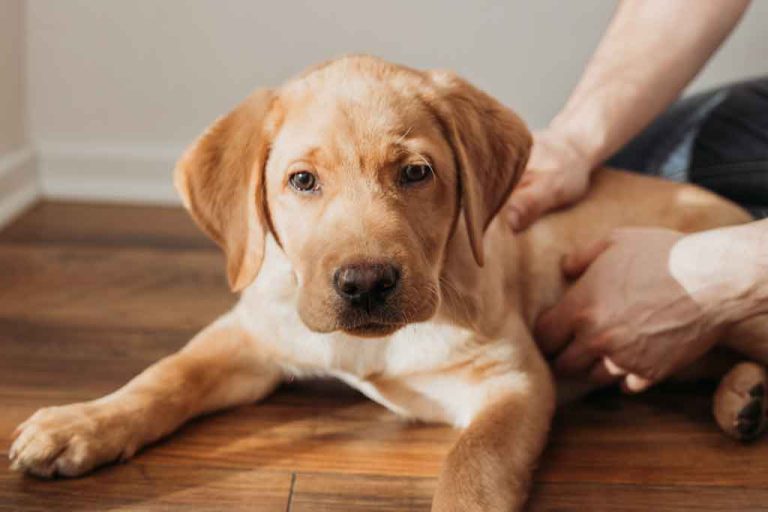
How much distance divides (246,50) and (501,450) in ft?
7.64

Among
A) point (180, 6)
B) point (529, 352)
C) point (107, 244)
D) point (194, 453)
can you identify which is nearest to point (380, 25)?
point (180, 6)

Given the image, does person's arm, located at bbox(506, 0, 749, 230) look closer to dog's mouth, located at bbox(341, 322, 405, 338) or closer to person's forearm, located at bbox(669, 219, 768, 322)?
person's forearm, located at bbox(669, 219, 768, 322)

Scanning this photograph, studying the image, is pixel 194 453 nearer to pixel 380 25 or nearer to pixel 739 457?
pixel 739 457

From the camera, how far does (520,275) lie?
2422 mm

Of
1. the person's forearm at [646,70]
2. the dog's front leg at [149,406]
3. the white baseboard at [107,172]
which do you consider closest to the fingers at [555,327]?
the person's forearm at [646,70]

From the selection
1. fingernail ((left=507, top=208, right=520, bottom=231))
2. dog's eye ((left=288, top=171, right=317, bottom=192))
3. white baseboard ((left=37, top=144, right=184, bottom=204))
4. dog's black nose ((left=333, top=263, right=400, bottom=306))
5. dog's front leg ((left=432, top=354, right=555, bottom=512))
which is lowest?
white baseboard ((left=37, top=144, right=184, bottom=204))

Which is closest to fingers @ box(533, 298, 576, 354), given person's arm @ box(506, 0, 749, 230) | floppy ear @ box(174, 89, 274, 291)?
person's arm @ box(506, 0, 749, 230)

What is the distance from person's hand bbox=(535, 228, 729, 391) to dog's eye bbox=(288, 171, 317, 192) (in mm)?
724

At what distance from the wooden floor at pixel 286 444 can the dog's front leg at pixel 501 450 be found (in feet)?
0.25

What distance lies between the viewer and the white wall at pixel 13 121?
368cm

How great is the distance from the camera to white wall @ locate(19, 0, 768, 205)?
3.74 metres

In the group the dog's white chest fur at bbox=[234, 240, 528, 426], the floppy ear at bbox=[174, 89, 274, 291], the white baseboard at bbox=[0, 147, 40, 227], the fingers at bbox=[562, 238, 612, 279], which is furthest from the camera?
the white baseboard at bbox=[0, 147, 40, 227]

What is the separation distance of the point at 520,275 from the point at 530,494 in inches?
24.6

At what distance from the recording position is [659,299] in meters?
2.18
